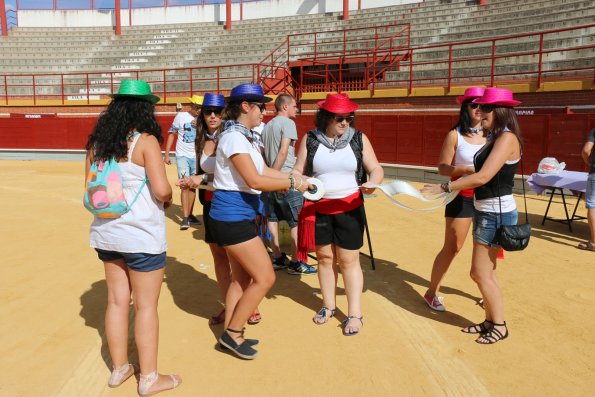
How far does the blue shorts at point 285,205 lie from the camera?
5129 mm

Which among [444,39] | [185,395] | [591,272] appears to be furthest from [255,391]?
[444,39]

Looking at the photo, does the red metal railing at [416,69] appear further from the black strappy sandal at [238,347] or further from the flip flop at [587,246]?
the black strappy sandal at [238,347]

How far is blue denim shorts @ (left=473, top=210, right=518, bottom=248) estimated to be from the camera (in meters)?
3.39

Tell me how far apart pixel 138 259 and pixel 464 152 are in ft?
8.54

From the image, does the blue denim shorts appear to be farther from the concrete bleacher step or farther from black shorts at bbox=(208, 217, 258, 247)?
the concrete bleacher step

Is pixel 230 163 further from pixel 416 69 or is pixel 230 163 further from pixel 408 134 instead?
pixel 416 69

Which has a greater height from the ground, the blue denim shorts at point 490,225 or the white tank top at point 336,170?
the white tank top at point 336,170

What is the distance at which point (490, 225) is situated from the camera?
3.40m

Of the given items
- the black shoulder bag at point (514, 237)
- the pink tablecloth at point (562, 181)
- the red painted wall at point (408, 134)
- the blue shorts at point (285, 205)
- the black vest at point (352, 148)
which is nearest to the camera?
the black shoulder bag at point (514, 237)

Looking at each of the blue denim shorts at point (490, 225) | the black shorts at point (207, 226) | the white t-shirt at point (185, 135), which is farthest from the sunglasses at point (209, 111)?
the white t-shirt at point (185, 135)

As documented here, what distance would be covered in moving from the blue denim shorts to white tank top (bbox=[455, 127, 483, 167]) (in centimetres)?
62

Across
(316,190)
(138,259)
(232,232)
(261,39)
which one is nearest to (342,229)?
(316,190)

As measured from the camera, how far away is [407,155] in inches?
513

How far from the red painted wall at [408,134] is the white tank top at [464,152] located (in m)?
7.40
